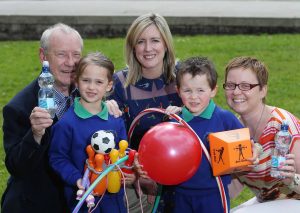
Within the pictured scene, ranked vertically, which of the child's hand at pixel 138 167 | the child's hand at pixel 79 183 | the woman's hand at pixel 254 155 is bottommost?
the child's hand at pixel 79 183

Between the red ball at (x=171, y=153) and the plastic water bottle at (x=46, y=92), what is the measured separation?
0.62 meters

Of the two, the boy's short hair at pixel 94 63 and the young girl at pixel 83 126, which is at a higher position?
the boy's short hair at pixel 94 63

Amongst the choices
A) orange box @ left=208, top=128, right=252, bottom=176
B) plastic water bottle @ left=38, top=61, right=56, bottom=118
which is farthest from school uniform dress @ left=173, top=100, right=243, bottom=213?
plastic water bottle @ left=38, top=61, right=56, bottom=118

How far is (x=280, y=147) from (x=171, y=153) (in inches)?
30.2

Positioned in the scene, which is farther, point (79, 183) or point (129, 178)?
point (129, 178)

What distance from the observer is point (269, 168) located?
421cm

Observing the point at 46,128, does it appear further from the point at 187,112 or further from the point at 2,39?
the point at 2,39

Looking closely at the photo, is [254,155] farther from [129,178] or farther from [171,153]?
[129,178]

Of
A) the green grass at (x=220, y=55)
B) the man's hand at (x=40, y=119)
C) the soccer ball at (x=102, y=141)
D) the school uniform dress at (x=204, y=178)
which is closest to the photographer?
the man's hand at (x=40, y=119)

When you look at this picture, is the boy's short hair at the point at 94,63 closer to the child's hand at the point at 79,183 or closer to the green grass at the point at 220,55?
the child's hand at the point at 79,183

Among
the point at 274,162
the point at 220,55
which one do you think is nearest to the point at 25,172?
the point at 274,162

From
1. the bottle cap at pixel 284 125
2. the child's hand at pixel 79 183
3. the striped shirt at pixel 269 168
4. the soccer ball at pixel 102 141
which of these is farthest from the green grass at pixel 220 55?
the child's hand at pixel 79 183

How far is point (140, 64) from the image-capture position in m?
4.80

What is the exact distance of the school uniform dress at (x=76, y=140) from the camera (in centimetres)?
393
